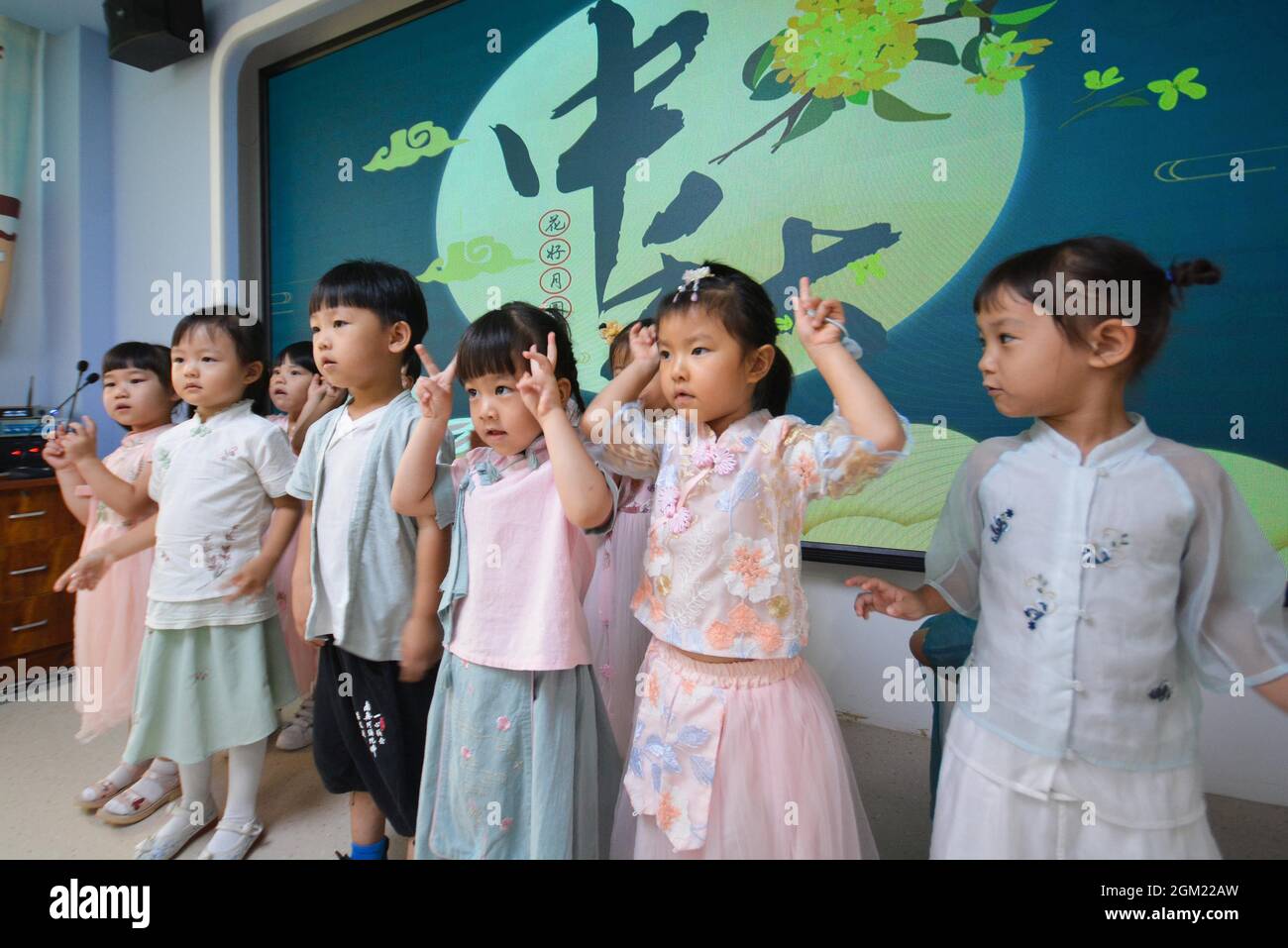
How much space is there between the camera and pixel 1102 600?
84cm

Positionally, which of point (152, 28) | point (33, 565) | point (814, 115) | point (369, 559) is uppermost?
point (152, 28)

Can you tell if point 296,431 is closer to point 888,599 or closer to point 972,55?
point 888,599

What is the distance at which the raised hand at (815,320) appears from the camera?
0.89 meters

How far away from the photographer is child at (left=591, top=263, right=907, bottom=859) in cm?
95

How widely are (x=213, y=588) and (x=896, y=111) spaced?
2143 mm

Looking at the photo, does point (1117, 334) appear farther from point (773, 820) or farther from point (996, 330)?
point (773, 820)

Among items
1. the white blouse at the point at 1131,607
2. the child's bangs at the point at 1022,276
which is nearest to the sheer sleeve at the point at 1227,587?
the white blouse at the point at 1131,607

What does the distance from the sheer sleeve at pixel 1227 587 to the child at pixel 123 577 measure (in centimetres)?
217

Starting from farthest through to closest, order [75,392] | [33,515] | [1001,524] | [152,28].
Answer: [152,28]
[33,515]
[75,392]
[1001,524]

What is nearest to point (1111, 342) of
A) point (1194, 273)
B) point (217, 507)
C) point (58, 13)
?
point (1194, 273)

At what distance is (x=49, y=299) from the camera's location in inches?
133

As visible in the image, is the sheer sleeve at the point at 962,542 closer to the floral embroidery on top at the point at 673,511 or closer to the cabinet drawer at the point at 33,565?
the floral embroidery on top at the point at 673,511

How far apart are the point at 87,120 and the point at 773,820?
14.8 feet

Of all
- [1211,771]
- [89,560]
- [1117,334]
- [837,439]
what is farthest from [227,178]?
[1211,771]
